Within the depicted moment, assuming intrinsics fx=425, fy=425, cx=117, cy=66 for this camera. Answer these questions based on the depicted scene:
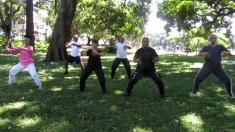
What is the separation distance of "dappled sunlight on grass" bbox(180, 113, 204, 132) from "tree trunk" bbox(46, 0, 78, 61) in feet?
61.5

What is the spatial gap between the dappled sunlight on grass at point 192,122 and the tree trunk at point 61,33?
61.5 feet

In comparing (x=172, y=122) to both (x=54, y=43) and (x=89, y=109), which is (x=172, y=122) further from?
(x=54, y=43)

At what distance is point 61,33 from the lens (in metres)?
27.5

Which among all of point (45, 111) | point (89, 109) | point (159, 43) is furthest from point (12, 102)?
point (159, 43)

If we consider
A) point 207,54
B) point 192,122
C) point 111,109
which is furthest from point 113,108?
point 207,54

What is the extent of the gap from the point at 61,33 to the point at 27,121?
749 inches

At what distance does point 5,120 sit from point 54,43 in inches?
750

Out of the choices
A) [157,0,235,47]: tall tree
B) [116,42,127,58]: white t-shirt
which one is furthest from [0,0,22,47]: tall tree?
[116,42,127,58]: white t-shirt

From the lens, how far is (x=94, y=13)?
58.8m

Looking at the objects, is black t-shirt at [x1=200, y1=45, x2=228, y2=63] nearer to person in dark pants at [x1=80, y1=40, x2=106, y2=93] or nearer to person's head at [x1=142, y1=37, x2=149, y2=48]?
person's head at [x1=142, y1=37, x2=149, y2=48]

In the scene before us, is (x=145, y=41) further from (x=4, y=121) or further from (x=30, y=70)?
(x=4, y=121)

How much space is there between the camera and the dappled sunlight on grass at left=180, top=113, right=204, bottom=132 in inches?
339

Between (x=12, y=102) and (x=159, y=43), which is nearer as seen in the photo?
(x=12, y=102)

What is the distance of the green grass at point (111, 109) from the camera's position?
8641 mm
